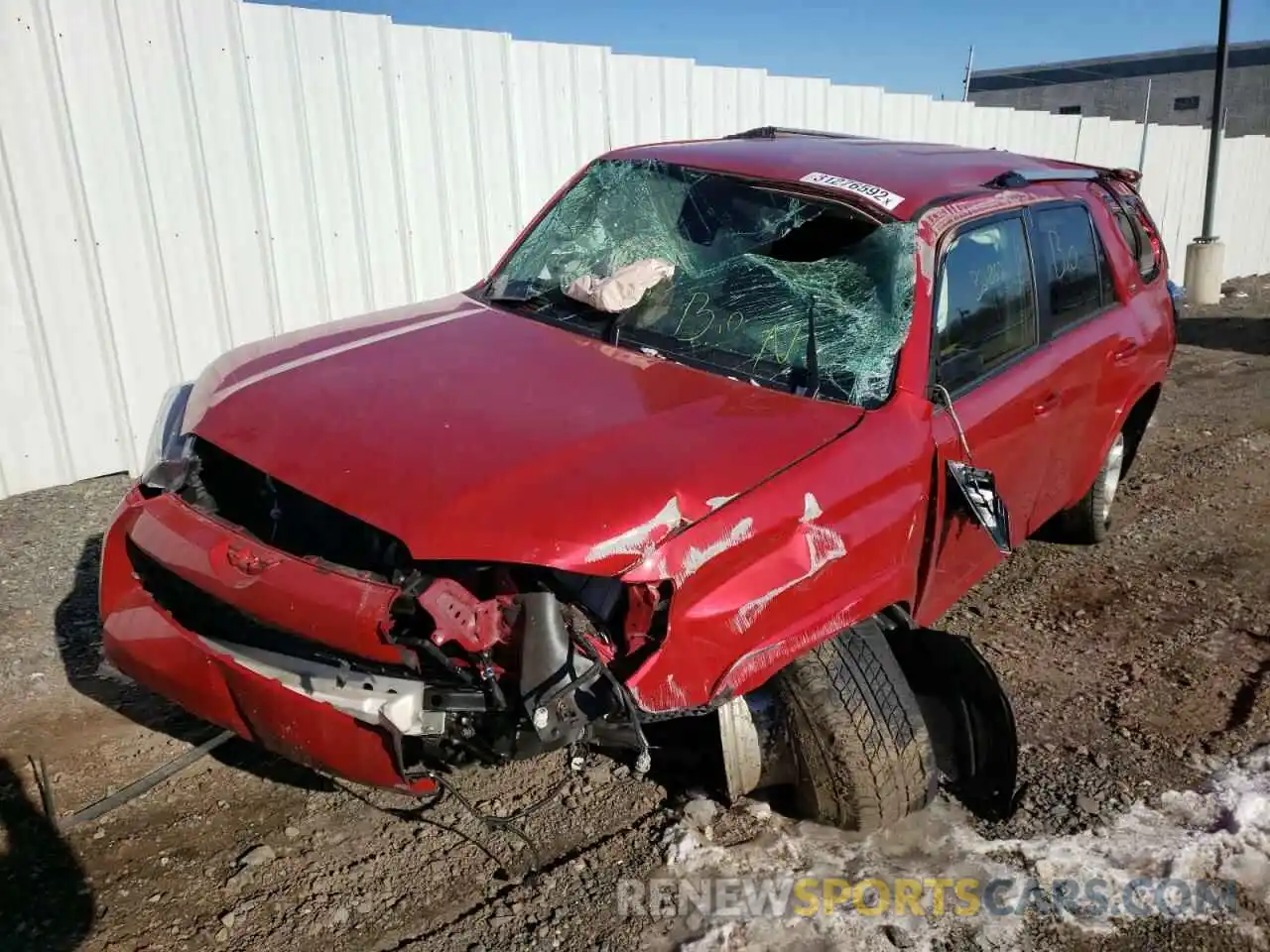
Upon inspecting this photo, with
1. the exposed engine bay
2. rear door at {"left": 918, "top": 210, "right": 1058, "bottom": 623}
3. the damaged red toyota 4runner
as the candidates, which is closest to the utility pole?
the damaged red toyota 4runner

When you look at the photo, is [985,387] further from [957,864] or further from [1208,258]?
[1208,258]

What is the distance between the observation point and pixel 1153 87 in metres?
29.5

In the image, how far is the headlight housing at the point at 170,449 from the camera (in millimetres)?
2752

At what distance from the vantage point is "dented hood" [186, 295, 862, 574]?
2.19 meters

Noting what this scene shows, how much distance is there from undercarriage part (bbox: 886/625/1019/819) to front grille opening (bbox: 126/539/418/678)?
154cm

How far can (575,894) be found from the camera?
2.60 metres

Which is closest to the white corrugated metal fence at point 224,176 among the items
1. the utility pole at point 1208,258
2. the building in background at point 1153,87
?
the utility pole at point 1208,258

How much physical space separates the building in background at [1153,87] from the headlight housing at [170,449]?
29552 millimetres

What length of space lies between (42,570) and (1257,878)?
4.69 m

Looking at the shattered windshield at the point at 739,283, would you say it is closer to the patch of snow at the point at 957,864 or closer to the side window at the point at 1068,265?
the side window at the point at 1068,265


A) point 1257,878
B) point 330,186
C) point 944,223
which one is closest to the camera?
point 1257,878

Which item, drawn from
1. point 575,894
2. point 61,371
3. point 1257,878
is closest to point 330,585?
point 575,894

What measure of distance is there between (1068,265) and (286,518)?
3.17 meters

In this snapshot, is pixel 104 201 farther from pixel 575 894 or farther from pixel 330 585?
pixel 575 894
